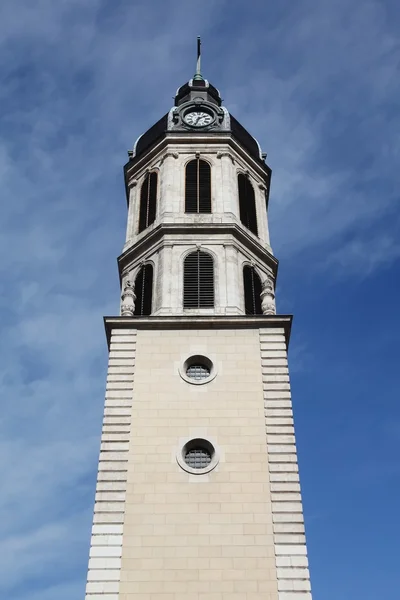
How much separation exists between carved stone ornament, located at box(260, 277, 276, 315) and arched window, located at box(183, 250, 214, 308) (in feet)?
6.47

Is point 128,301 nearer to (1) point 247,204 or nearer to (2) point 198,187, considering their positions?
(2) point 198,187

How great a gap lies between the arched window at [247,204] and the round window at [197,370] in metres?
A: 8.25

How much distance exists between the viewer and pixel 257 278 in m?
31.4

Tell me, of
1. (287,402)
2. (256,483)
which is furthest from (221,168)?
(256,483)

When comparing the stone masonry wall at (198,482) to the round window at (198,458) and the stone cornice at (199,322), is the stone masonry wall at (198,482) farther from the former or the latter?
the round window at (198,458)

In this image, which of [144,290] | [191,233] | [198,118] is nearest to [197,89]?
[198,118]

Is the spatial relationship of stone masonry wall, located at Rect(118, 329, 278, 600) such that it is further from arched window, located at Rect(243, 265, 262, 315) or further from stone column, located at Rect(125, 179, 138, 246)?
stone column, located at Rect(125, 179, 138, 246)

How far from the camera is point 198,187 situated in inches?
1318

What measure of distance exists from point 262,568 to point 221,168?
60.3 ft

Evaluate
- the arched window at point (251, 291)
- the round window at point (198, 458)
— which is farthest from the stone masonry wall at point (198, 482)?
the arched window at point (251, 291)

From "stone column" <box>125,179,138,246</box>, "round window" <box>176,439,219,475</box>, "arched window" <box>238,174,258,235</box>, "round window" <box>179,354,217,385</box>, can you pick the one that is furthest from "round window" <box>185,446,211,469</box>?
"arched window" <box>238,174,258,235</box>

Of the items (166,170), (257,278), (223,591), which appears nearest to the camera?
(223,591)

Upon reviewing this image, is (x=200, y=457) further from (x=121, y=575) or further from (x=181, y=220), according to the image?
(x=181, y=220)

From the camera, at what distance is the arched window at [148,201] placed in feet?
109
